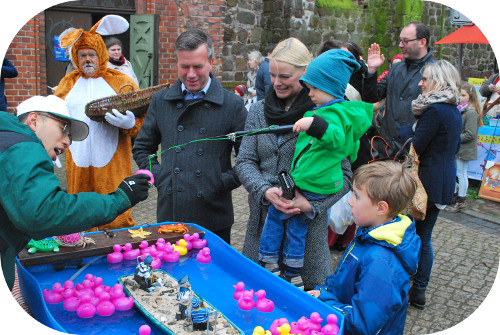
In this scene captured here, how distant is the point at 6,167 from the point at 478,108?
21.4ft

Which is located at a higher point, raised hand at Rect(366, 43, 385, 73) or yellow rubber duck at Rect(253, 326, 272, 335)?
raised hand at Rect(366, 43, 385, 73)

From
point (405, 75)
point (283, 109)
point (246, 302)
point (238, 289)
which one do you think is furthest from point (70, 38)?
point (405, 75)

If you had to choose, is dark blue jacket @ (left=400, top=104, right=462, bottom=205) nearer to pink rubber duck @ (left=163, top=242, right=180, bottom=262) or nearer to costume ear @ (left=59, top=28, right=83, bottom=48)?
pink rubber duck @ (left=163, top=242, right=180, bottom=262)

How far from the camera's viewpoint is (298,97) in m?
2.57

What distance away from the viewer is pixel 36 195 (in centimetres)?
167

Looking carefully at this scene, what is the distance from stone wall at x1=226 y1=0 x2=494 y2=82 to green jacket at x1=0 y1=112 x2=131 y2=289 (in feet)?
29.8

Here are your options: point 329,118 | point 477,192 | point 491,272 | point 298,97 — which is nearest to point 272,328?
point 329,118

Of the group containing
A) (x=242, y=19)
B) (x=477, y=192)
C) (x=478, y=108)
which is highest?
(x=242, y=19)

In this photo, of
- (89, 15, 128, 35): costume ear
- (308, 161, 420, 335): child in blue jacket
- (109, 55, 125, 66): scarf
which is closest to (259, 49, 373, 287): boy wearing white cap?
(308, 161, 420, 335): child in blue jacket

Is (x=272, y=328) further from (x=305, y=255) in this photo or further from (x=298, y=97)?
(x=298, y=97)

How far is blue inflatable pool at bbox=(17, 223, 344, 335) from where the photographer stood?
1793 millimetres

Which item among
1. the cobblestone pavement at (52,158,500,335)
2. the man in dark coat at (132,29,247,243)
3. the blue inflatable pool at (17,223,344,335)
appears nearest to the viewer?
the blue inflatable pool at (17,223,344,335)

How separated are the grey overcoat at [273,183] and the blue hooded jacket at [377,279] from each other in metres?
0.47

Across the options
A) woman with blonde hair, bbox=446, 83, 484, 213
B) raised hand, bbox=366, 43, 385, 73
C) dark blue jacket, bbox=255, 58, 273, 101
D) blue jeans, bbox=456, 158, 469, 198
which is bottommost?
blue jeans, bbox=456, 158, 469, 198
